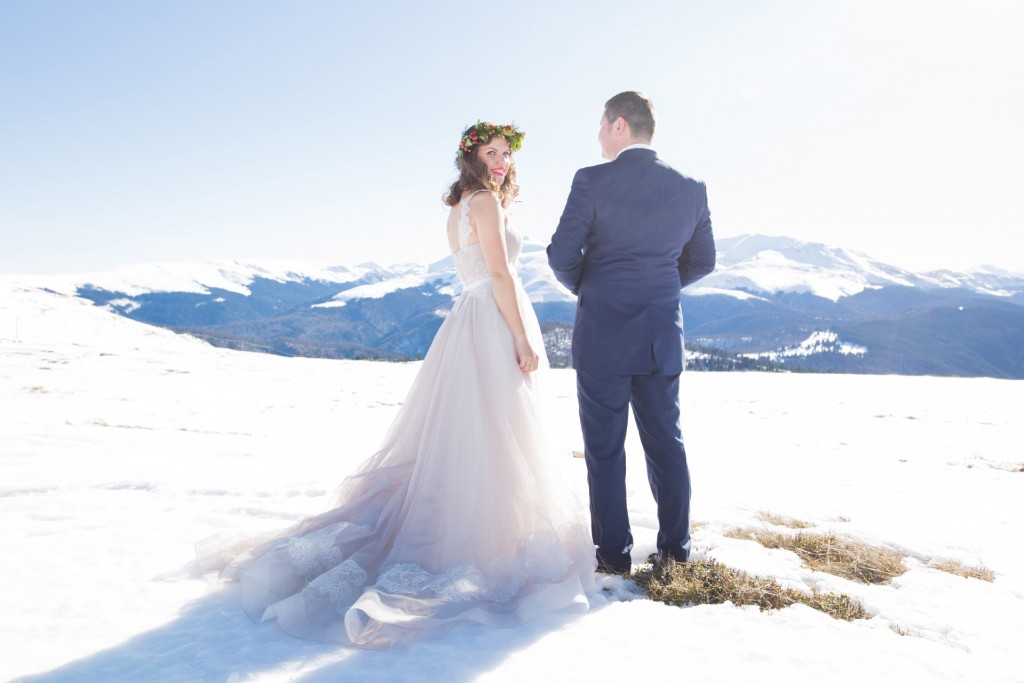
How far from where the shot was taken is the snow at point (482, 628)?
3.29 m

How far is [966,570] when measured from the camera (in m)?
4.79

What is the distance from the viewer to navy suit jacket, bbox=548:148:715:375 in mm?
4418

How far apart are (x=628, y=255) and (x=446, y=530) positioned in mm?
2586

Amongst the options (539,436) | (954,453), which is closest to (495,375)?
(539,436)

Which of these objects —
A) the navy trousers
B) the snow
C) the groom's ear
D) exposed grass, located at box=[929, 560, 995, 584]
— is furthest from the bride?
exposed grass, located at box=[929, 560, 995, 584]

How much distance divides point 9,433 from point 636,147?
34.7 ft

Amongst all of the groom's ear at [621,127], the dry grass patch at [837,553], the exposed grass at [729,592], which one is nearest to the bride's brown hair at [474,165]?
the groom's ear at [621,127]

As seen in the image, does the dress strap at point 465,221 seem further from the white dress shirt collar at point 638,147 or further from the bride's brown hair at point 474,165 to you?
the white dress shirt collar at point 638,147

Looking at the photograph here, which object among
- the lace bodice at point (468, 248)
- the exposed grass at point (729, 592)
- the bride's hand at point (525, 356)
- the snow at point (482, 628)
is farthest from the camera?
the lace bodice at point (468, 248)

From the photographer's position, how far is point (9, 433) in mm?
8953

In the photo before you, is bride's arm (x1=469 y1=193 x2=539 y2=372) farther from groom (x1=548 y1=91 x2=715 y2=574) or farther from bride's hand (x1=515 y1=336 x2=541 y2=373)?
groom (x1=548 y1=91 x2=715 y2=574)

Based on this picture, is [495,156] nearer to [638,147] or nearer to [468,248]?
[468,248]

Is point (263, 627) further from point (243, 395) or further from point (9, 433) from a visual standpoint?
point (243, 395)

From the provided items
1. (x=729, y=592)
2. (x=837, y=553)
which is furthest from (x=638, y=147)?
(x=837, y=553)
